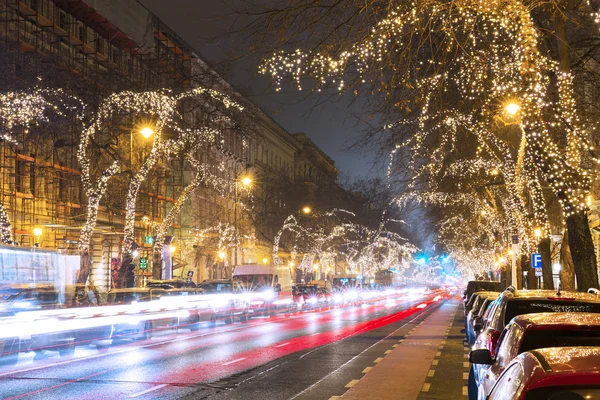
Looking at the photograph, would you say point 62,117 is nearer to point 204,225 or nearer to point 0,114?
point 0,114

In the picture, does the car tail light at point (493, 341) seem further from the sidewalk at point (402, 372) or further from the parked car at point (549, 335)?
the sidewalk at point (402, 372)

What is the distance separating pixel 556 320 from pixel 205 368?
38.1ft

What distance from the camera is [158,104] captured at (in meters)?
42.8

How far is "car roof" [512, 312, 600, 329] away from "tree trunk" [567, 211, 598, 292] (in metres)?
15.9

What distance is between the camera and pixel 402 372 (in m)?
17.8

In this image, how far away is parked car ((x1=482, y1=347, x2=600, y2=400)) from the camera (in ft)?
15.2

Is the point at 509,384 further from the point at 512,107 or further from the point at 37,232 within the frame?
the point at 37,232

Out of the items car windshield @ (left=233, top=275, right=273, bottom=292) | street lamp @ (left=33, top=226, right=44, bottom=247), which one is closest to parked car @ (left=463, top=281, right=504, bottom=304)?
car windshield @ (left=233, top=275, right=273, bottom=292)

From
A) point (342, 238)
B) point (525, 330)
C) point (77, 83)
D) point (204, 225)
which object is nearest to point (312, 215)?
point (342, 238)

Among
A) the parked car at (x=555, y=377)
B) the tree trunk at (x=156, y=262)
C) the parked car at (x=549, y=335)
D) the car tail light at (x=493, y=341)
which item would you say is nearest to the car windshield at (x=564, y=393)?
the parked car at (x=555, y=377)

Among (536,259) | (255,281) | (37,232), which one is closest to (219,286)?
(37,232)

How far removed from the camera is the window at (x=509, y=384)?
493 cm

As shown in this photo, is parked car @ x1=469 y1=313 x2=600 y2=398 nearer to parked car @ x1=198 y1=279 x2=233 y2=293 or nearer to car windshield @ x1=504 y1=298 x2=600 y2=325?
car windshield @ x1=504 y1=298 x2=600 y2=325

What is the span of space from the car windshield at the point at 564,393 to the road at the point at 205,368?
31.2 feet
